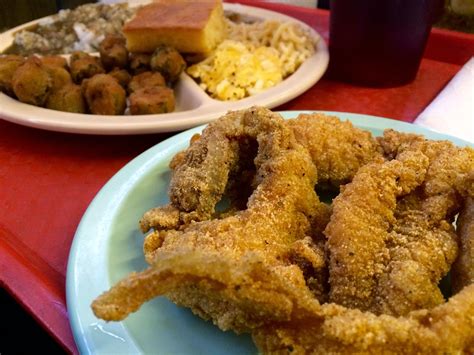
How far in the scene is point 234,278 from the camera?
72cm

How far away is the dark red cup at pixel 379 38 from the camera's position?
76.7 inches

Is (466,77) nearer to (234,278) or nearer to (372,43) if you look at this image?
(372,43)

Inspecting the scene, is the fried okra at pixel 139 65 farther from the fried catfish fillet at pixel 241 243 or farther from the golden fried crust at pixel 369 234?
the golden fried crust at pixel 369 234

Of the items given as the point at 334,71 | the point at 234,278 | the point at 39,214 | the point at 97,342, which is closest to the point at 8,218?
the point at 39,214

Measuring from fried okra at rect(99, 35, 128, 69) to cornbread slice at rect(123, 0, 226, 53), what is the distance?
0.07 m

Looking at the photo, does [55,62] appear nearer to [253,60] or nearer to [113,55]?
[113,55]

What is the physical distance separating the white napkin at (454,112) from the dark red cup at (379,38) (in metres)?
0.25

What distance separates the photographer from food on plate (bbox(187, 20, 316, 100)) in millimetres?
2027

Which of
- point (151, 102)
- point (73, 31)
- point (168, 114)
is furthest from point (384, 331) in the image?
point (73, 31)

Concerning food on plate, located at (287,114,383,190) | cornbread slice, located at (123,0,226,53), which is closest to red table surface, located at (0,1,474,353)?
cornbread slice, located at (123,0,226,53)

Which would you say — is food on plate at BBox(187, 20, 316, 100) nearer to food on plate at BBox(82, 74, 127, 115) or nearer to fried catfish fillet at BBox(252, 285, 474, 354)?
food on plate at BBox(82, 74, 127, 115)

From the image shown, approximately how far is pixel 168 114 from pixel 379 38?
973mm

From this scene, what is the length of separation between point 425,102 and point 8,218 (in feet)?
5.55

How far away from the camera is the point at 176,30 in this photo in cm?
220
